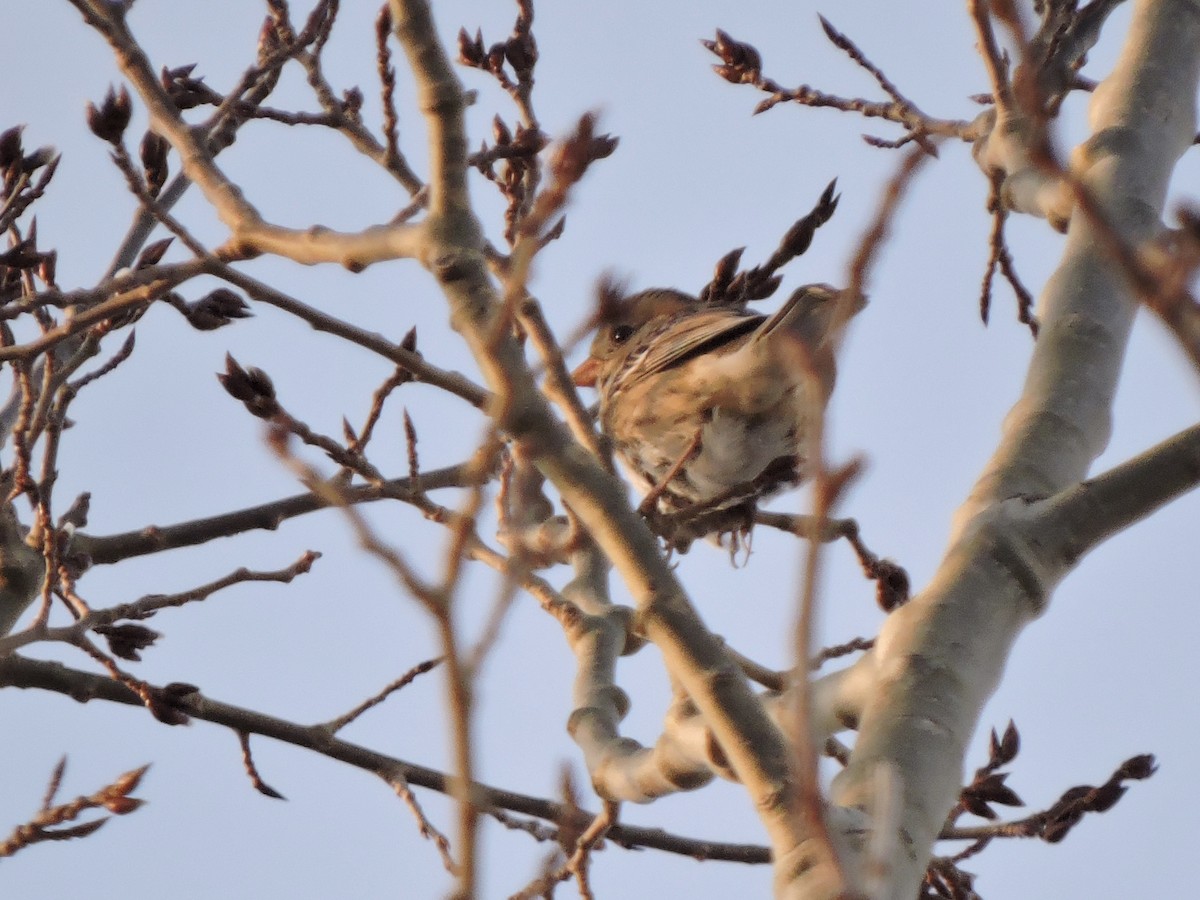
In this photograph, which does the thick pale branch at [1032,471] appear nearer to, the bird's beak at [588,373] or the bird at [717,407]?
the bird at [717,407]

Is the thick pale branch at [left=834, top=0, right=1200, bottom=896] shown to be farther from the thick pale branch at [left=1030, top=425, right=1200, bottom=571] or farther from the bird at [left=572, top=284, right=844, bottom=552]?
the bird at [left=572, top=284, right=844, bottom=552]

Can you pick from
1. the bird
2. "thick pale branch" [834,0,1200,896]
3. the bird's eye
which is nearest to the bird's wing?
the bird

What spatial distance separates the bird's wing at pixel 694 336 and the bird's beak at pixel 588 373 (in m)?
0.98

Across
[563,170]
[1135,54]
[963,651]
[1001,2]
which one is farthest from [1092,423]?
[1001,2]

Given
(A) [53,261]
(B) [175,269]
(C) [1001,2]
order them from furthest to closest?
(A) [53,261] → (B) [175,269] → (C) [1001,2]

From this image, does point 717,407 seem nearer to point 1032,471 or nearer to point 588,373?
point 588,373

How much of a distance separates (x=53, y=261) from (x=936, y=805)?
2.71 meters

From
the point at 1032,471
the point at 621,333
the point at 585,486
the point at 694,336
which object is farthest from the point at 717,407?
the point at 585,486

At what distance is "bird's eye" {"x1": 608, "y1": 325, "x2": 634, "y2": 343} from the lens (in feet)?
22.6

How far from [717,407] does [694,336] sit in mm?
311

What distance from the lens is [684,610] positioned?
234 centimetres

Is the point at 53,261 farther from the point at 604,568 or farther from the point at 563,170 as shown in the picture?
the point at 563,170

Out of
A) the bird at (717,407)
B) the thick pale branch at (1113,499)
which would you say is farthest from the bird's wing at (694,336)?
the thick pale branch at (1113,499)

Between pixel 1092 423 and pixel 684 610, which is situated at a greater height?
pixel 1092 423
